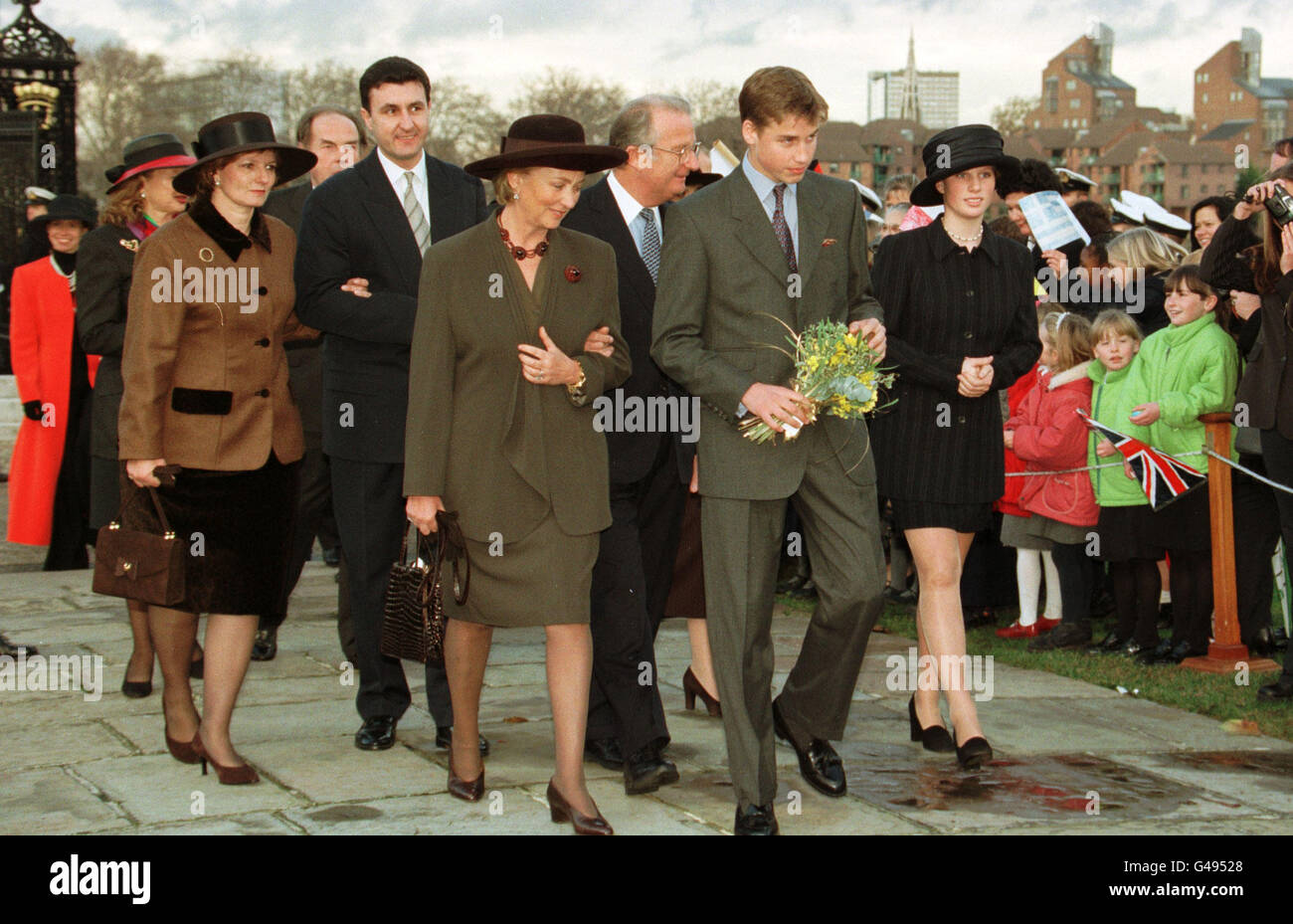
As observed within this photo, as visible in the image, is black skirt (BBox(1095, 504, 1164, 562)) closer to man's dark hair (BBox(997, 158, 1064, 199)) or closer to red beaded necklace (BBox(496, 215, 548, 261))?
man's dark hair (BBox(997, 158, 1064, 199))

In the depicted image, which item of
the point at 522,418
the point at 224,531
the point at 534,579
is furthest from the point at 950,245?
the point at 224,531

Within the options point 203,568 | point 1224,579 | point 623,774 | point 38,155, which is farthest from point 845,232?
point 38,155

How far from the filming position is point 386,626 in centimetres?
518

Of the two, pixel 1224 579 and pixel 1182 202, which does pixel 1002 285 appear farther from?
pixel 1182 202

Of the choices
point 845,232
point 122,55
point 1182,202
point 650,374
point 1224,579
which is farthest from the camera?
point 1182,202

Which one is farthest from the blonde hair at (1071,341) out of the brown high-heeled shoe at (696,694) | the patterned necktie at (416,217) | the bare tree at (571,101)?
the bare tree at (571,101)

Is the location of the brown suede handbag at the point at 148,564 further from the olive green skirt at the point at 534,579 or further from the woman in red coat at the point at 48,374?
the woman in red coat at the point at 48,374

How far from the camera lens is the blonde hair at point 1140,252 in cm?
907

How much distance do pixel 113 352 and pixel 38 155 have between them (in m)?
10.4

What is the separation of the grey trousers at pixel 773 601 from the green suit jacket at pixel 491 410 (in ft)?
1.48

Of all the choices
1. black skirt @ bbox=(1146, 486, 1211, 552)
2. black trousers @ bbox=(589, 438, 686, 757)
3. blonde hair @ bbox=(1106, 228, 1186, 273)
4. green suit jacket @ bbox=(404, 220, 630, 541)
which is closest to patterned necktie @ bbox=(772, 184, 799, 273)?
green suit jacket @ bbox=(404, 220, 630, 541)

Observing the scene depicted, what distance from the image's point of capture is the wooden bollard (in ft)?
24.9

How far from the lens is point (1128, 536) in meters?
8.04

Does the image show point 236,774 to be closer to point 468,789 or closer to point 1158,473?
point 468,789
